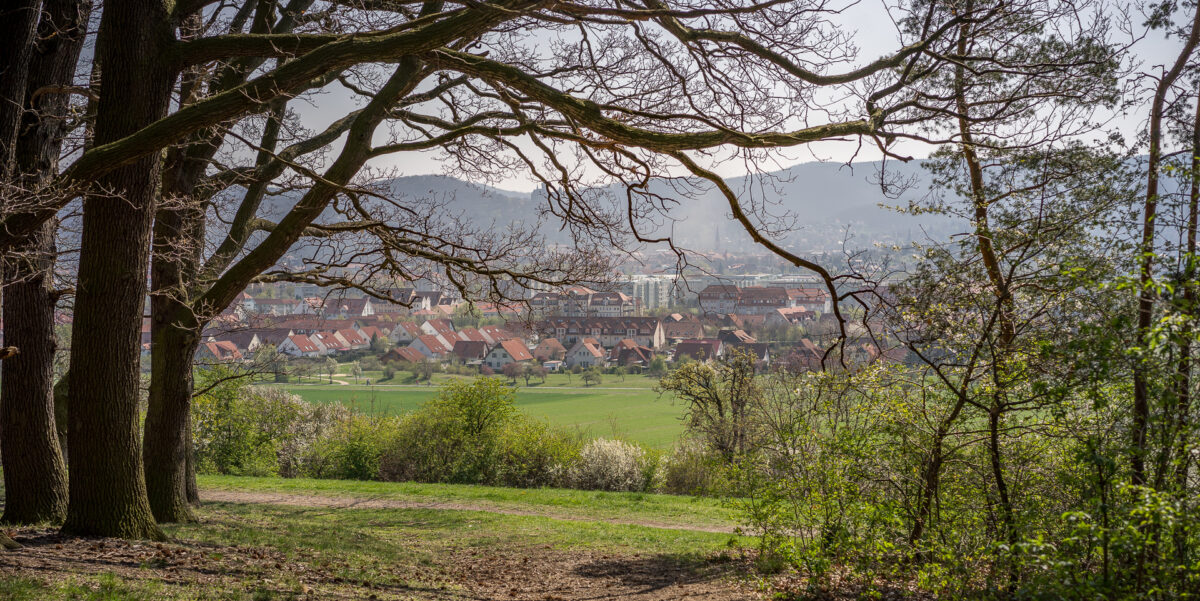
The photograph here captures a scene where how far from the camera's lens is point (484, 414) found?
18.5 meters

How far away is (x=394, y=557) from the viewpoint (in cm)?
728

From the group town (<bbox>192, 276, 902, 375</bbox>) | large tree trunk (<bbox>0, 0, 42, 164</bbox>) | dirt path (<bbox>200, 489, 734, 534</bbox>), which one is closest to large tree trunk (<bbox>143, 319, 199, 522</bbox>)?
large tree trunk (<bbox>0, 0, 42, 164</bbox>)

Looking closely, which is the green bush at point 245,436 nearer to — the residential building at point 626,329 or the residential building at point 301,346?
the residential building at point 301,346

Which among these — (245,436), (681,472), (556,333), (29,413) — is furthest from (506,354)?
(29,413)

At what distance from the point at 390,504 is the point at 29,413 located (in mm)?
6880

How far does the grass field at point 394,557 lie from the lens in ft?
14.8

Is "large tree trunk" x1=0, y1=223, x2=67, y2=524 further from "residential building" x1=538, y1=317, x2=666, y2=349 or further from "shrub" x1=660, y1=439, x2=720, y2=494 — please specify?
"residential building" x1=538, y1=317, x2=666, y2=349

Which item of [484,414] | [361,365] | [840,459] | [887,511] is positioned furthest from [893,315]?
[361,365]

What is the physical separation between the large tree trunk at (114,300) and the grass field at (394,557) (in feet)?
1.24

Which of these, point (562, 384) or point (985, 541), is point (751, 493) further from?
point (562, 384)

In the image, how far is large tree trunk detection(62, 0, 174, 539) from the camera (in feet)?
16.8

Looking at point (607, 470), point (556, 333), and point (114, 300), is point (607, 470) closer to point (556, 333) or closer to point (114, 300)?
point (114, 300)

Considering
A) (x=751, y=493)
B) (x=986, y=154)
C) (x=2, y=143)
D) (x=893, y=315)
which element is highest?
(x=986, y=154)

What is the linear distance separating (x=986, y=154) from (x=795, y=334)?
33.9 meters
